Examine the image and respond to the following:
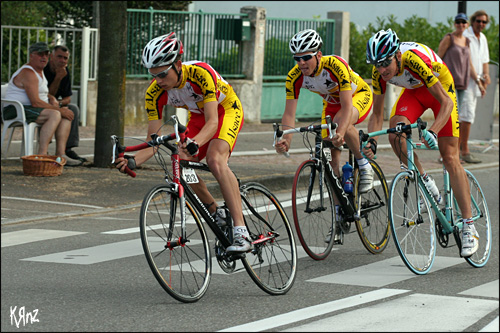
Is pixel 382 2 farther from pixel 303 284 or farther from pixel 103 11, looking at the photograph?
pixel 303 284

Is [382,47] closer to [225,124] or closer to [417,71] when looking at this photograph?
[417,71]

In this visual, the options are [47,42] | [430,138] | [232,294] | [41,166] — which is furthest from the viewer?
[47,42]

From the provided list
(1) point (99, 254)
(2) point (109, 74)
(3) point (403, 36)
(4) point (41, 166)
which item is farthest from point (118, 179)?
(3) point (403, 36)

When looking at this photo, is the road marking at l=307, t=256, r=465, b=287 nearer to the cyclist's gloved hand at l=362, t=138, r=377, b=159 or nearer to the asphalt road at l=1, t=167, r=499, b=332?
the asphalt road at l=1, t=167, r=499, b=332

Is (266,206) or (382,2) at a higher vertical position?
(382,2)

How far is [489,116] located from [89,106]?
762cm

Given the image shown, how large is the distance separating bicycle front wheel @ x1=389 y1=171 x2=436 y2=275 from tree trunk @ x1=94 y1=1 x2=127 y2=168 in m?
6.08

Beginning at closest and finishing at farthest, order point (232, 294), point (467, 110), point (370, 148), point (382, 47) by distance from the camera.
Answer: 1. point (232, 294)
2. point (382, 47)
3. point (370, 148)
4. point (467, 110)

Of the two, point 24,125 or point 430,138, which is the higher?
point 430,138

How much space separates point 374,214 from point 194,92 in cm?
254

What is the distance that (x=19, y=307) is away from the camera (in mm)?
6344

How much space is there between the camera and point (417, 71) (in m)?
8.00

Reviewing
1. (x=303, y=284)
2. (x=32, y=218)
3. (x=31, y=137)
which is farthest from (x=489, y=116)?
(x=303, y=284)

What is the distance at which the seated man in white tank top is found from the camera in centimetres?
1320
